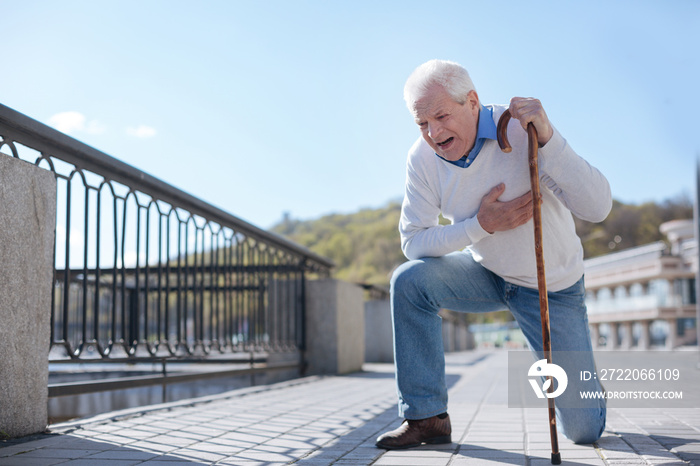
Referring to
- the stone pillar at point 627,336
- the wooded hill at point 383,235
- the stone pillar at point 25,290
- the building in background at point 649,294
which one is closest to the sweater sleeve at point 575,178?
the stone pillar at point 25,290

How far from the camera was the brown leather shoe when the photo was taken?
3.01 metres

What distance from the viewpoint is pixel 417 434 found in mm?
3037

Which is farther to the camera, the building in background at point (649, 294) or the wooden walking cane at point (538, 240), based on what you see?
the building in background at point (649, 294)

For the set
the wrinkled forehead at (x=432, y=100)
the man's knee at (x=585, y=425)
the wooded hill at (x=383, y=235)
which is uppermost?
the wooded hill at (x=383, y=235)

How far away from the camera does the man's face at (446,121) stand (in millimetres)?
2924

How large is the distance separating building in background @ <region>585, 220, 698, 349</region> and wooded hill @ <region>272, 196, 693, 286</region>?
6669mm

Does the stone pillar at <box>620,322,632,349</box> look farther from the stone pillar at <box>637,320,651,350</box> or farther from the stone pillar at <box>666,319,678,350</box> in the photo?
the stone pillar at <box>666,319,678,350</box>

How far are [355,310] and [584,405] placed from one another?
6.60 metres

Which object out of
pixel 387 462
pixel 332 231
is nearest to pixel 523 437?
pixel 387 462

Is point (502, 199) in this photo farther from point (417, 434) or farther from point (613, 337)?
point (613, 337)

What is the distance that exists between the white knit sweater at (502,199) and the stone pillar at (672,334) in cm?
4953

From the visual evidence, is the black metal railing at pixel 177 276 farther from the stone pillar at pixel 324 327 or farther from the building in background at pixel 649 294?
the building in background at pixel 649 294

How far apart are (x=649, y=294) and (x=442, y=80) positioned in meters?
53.4

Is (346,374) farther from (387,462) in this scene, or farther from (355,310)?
(387,462)
